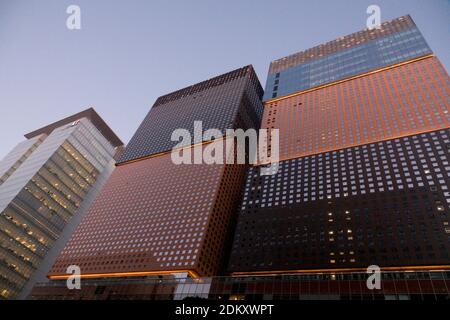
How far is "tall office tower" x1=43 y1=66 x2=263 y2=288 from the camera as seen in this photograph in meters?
107

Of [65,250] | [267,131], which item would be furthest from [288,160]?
[65,250]

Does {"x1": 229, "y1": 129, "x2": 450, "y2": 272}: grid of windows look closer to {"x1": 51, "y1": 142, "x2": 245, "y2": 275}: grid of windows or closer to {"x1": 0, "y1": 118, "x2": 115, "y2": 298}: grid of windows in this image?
{"x1": 51, "y1": 142, "x2": 245, "y2": 275}: grid of windows

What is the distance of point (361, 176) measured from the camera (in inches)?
4055

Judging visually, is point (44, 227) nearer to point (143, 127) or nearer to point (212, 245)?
point (212, 245)

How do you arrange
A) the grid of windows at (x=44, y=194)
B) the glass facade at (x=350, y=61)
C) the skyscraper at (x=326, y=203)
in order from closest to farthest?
the skyscraper at (x=326, y=203) → the grid of windows at (x=44, y=194) → the glass facade at (x=350, y=61)

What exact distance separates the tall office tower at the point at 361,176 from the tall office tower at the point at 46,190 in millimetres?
74163

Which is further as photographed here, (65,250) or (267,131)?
(267,131)

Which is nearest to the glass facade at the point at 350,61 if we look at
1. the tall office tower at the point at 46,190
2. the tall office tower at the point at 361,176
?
the tall office tower at the point at 361,176

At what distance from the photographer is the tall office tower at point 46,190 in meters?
118

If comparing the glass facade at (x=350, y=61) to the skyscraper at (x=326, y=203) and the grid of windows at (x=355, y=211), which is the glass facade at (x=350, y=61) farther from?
the grid of windows at (x=355, y=211)

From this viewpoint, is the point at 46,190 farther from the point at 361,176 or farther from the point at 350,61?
the point at 350,61

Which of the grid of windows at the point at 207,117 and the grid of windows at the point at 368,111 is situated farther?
the grid of windows at the point at 207,117

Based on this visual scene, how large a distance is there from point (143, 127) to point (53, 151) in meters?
56.8

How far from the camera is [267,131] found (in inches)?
5910
